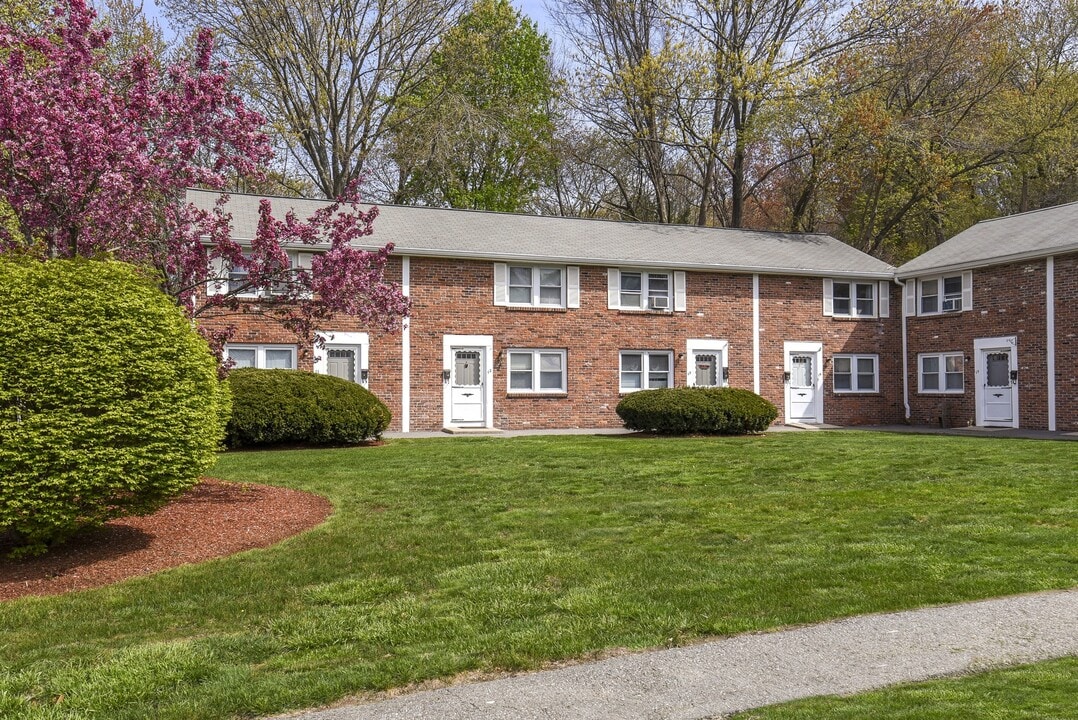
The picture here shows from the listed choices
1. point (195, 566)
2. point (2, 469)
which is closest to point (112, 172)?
point (2, 469)

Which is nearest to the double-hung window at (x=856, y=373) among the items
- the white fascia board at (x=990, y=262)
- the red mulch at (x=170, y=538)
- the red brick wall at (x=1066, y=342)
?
the white fascia board at (x=990, y=262)

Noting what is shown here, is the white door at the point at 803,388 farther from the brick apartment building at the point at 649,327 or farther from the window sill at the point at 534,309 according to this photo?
the window sill at the point at 534,309

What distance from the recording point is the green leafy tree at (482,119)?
32.2 metres

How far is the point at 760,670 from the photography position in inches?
186

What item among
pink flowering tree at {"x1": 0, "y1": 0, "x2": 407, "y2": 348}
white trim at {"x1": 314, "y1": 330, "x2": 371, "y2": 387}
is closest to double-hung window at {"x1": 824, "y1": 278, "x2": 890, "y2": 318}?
white trim at {"x1": 314, "y1": 330, "x2": 371, "y2": 387}

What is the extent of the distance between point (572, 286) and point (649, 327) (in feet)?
8.11

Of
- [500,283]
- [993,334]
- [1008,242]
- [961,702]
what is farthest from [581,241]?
[961,702]

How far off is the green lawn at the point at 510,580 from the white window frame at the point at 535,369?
10460 millimetres

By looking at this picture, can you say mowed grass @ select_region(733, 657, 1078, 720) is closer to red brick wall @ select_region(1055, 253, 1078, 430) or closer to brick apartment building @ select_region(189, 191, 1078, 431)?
brick apartment building @ select_region(189, 191, 1078, 431)

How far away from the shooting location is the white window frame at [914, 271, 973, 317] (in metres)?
24.5

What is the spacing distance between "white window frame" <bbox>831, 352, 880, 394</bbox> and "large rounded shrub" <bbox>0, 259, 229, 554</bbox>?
21364 mm

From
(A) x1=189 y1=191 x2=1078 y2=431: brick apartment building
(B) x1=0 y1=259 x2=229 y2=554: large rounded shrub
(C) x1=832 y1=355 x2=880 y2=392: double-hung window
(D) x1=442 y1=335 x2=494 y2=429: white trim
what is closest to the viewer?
(B) x1=0 y1=259 x2=229 y2=554: large rounded shrub

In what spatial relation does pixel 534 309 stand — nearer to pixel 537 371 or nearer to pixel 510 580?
pixel 537 371

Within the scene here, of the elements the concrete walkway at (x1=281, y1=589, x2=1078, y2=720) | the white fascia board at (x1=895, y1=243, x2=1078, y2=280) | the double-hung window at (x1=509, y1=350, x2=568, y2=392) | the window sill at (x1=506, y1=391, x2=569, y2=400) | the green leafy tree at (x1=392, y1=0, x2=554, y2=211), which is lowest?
the concrete walkway at (x1=281, y1=589, x2=1078, y2=720)
